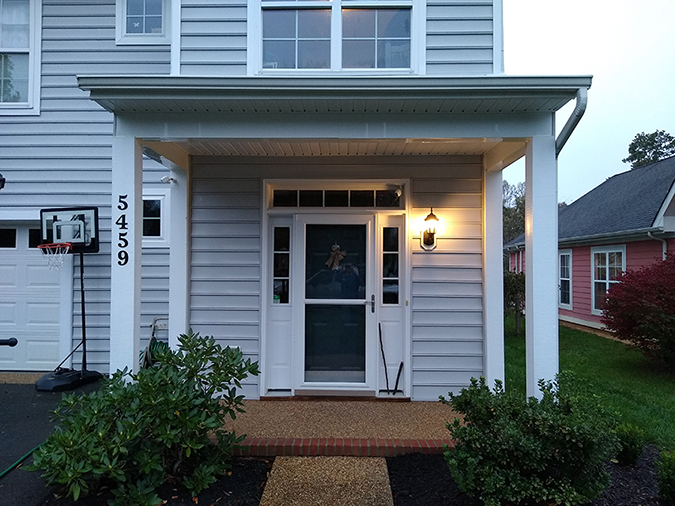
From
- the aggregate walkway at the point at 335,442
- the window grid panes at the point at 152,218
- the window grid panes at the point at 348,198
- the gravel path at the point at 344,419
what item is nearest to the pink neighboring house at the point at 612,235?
the window grid panes at the point at 348,198

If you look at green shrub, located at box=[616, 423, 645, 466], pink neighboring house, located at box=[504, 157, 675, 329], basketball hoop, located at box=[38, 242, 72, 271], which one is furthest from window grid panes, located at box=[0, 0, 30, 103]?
pink neighboring house, located at box=[504, 157, 675, 329]

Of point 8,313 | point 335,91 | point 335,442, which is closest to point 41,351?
point 8,313

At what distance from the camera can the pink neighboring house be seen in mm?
9227

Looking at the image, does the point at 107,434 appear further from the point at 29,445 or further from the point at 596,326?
the point at 596,326

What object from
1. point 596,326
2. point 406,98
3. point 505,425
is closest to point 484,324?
point 505,425

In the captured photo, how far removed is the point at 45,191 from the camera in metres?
5.53

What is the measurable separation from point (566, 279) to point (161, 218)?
1176cm

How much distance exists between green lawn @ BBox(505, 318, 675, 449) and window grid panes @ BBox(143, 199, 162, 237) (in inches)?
171

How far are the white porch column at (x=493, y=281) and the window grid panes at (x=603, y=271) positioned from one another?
7.71 meters

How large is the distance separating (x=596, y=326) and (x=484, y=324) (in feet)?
27.1

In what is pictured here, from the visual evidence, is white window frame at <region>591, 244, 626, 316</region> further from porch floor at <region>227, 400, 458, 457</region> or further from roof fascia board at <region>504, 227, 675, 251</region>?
porch floor at <region>227, 400, 458, 457</region>

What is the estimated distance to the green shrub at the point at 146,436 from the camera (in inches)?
100

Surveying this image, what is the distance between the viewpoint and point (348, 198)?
15.4ft

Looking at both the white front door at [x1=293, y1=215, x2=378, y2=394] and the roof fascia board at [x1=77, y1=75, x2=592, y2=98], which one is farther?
the white front door at [x1=293, y1=215, x2=378, y2=394]
